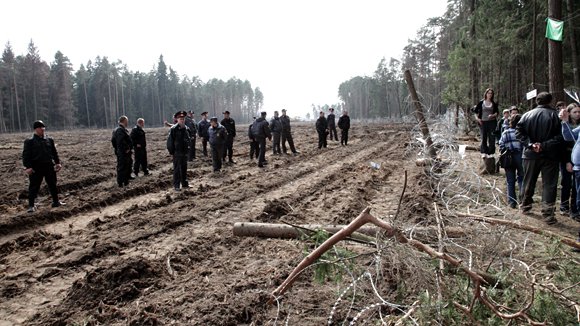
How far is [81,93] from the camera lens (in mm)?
66375

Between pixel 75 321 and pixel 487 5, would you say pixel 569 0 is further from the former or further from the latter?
pixel 75 321

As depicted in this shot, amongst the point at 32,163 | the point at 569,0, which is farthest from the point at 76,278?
the point at 569,0

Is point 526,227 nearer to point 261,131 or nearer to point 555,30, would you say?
point 555,30

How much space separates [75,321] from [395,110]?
82.9m

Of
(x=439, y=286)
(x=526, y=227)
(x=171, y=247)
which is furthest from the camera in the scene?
(x=171, y=247)

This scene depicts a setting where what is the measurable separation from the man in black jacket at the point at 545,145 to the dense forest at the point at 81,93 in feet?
201

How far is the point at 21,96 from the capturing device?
181 ft

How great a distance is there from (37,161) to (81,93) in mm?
68957

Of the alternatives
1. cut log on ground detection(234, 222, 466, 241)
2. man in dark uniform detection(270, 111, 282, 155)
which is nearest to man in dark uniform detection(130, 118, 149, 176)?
man in dark uniform detection(270, 111, 282, 155)

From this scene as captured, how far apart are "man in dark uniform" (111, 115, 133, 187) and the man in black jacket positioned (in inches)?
370

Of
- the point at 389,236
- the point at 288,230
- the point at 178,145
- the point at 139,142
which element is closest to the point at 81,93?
the point at 139,142

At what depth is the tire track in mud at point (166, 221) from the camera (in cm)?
506

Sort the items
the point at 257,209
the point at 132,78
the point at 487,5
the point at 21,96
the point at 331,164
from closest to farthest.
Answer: the point at 257,209, the point at 331,164, the point at 487,5, the point at 21,96, the point at 132,78

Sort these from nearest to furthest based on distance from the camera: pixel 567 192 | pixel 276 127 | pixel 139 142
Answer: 1. pixel 567 192
2. pixel 139 142
3. pixel 276 127
